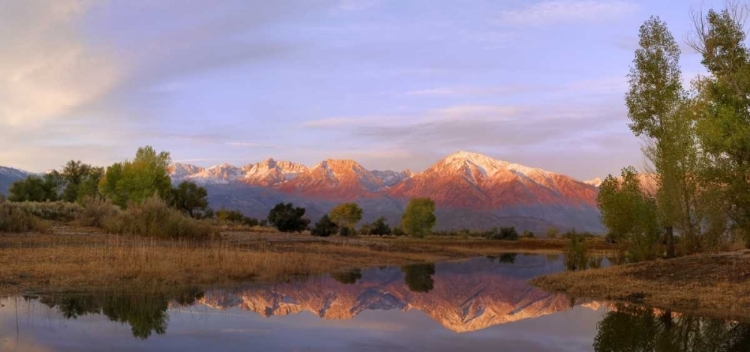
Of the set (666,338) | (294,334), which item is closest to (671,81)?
(666,338)

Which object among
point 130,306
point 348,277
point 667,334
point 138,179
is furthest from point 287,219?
point 667,334

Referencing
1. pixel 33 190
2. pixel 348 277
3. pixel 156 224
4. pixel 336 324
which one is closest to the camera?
pixel 336 324

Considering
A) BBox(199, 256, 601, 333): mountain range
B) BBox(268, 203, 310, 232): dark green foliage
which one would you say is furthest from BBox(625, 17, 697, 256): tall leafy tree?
BBox(268, 203, 310, 232): dark green foliage

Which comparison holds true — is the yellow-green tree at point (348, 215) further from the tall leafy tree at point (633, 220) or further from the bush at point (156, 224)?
the tall leafy tree at point (633, 220)

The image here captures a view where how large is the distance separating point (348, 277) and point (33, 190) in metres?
92.9

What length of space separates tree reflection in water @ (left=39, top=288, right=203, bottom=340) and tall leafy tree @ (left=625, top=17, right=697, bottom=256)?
2771 cm

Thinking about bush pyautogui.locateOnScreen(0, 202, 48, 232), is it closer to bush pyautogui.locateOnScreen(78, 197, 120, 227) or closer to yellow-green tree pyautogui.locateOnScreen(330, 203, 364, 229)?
bush pyautogui.locateOnScreen(78, 197, 120, 227)

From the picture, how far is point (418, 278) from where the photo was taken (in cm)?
3406

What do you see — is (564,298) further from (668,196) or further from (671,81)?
(671,81)

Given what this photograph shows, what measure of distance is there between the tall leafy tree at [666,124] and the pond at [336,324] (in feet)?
49.6

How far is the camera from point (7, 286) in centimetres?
2002

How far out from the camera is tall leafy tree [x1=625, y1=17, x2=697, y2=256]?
3494 centimetres

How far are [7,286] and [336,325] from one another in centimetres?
1172

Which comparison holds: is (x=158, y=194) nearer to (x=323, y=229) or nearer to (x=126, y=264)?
(x=323, y=229)
